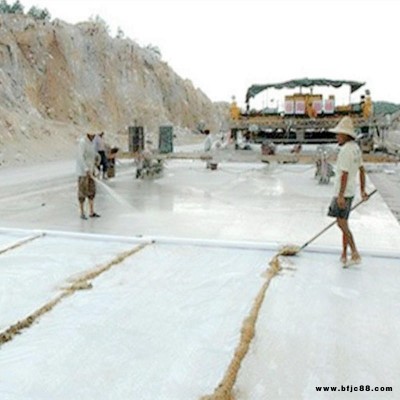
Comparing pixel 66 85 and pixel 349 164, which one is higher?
pixel 66 85

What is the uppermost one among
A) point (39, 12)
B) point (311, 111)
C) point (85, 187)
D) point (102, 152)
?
point (39, 12)

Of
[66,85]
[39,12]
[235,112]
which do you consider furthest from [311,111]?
[39,12]

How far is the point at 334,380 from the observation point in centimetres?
305

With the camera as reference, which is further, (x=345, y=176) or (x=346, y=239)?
(x=346, y=239)

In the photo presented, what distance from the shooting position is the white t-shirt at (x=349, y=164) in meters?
5.09

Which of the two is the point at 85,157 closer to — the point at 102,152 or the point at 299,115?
the point at 102,152

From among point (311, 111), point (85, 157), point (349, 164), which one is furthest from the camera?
point (311, 111)

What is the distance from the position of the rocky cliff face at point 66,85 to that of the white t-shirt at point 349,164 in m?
14.3

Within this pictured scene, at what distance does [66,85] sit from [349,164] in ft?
95.1

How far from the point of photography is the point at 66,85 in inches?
1255

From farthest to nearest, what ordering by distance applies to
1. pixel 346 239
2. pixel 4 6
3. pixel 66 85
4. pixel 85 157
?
pixel 4 6
pixel 66 85
pixel 85 157
pixel 346 239

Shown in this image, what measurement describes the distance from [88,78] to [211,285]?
31.7m

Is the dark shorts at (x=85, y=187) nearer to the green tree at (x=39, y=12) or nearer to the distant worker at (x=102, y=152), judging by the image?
the distant worker at (x=102, y=152)

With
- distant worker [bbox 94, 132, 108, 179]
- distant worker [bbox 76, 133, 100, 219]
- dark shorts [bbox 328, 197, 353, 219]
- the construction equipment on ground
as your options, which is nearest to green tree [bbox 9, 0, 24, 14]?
the construction equipment on ground
